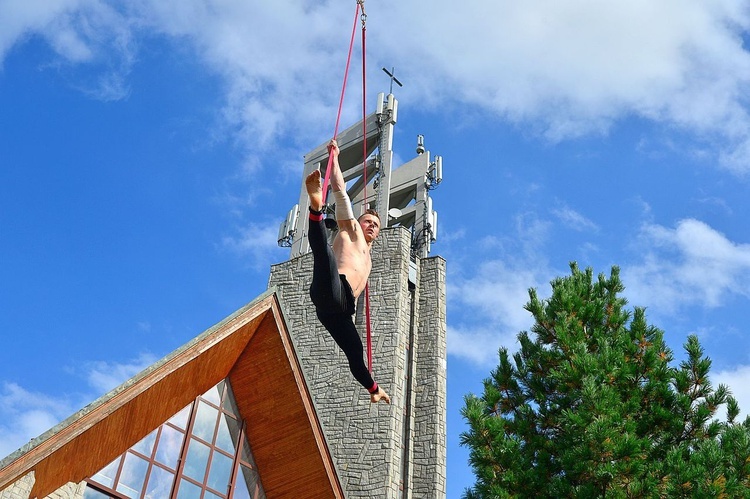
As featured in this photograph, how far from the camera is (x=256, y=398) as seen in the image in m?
13.5

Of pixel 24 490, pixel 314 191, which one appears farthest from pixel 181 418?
pixel 314 191

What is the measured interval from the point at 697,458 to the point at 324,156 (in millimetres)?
17533

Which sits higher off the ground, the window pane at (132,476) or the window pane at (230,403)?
the window pane at (230,403)

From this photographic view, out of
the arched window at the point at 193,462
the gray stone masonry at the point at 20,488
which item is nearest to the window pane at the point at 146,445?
the arched window at the point at 193,462

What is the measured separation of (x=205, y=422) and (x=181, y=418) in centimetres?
50

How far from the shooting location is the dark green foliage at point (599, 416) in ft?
36.2

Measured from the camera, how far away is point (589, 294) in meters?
13.8

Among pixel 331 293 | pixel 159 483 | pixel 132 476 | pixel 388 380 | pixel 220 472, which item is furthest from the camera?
pixel 388 380

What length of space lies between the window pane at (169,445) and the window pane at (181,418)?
0.11 m

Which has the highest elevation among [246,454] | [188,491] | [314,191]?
[246,454]

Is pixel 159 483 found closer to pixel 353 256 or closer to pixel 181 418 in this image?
pixel 181 418

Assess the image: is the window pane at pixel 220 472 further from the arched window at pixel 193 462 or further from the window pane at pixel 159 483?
the window pane at pixel 159 483

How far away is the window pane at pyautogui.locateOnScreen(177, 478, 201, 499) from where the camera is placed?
12.1 metres

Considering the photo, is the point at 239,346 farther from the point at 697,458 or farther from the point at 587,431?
the point at 697,458
